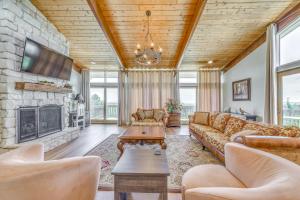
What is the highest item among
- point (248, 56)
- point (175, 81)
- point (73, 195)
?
point (248, 56)

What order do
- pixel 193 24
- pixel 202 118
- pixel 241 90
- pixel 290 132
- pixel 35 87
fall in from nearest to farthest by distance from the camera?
pixel 290 132, pixel 35 87, pixel 193 24, pixel 202 118, pixel 241 90

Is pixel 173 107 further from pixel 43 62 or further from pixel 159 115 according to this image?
pixel 43 62

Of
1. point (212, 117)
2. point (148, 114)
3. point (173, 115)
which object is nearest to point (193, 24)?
point (212, 117)

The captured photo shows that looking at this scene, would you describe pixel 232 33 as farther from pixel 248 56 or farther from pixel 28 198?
pixel 28 198

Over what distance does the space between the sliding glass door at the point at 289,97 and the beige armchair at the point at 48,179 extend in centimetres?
465

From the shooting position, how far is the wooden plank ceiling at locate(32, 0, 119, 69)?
13.4 feet

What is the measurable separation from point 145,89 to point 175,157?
16.5 feet

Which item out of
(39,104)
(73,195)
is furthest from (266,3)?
(39,104)

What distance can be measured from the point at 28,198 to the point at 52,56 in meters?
4.21

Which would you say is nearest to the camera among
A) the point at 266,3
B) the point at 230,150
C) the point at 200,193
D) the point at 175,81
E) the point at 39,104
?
the point at 200,193

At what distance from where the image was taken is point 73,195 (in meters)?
1.26

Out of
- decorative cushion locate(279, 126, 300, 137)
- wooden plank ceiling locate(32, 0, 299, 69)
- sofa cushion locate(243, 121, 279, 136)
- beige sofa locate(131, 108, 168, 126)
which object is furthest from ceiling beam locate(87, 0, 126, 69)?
decorative cushion locate(279, 126, 300, 137)

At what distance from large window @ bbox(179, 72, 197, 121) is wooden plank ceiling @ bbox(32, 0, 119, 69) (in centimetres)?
348

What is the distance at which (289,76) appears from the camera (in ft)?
13.7
